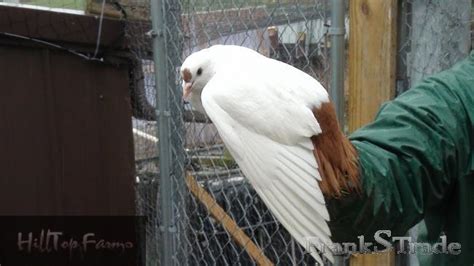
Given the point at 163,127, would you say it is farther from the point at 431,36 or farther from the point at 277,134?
the point at 277,134

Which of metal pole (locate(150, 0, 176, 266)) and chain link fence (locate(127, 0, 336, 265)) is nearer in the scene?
chain link fence (locate(127, 0, 336, 265))

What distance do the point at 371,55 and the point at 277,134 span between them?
58 centimetres

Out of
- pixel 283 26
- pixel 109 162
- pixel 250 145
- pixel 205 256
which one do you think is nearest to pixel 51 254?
pixel 109 162

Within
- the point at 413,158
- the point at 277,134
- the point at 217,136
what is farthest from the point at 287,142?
the point at 217,136

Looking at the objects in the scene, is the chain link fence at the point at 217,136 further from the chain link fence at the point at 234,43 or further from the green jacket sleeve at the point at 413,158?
the green jacket sleeve at the point at 413,158

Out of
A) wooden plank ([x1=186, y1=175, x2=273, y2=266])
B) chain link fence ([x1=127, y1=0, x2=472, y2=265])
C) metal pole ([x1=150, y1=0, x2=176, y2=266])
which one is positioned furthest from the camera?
metal pole ([x1=150, y1=0, x2=176, y2=266])

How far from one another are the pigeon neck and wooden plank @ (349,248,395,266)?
59 centimetres

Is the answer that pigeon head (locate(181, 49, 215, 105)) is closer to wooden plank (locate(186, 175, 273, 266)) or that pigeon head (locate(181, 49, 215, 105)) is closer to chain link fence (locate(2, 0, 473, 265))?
chain link fence (locate(2, 0, 473, 265))

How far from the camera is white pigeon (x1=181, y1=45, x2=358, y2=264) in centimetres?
106

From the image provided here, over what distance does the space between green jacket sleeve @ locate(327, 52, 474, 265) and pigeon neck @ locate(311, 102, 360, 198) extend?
17 mm

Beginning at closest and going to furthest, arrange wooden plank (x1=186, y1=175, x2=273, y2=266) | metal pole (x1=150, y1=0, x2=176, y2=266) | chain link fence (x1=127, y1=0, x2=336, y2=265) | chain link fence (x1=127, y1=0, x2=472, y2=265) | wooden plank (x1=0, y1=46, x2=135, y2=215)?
chain link fence (x1=127, y1=0, x2=472, y2=265) → chain link fence (x1=127, y1=0, x2=336, y2=265) → wooden plank (x1=186, y1=175, x2=273, y2=266) → metal pole (x1=150, y1=0, x2=176, y2=266) → wooden plank (x1=0, y1=46, x2=135, y2=215)

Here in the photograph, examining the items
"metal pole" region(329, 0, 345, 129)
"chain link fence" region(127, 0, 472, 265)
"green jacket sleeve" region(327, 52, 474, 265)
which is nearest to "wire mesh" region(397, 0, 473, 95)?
"chain link fence" region(127, 0, 472, 265)

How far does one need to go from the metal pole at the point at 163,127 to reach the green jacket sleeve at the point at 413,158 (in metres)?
1.25

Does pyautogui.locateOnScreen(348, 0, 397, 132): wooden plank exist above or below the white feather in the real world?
above
